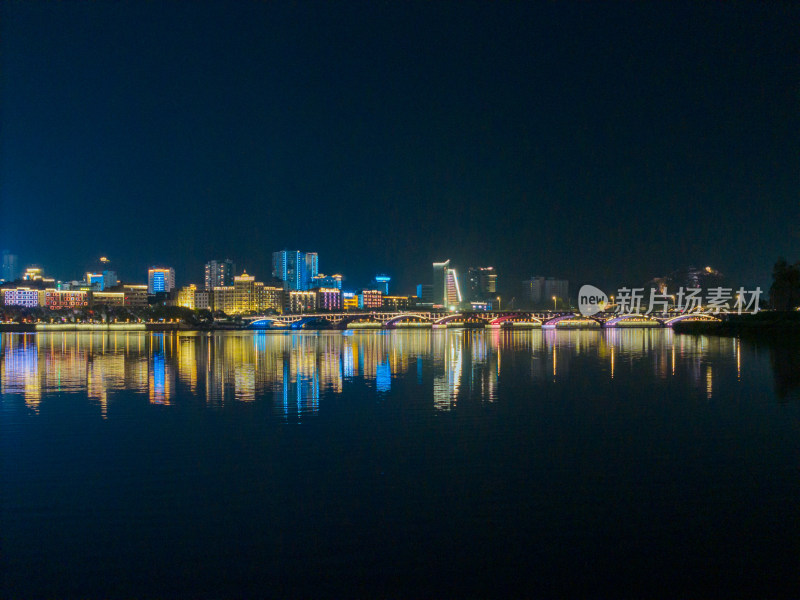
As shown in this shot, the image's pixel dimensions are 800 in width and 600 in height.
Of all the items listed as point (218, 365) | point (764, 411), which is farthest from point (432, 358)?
point (764, 411)

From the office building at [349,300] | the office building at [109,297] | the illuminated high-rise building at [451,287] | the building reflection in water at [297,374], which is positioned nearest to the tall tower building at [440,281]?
the illuminated high-rise building at [451,287]

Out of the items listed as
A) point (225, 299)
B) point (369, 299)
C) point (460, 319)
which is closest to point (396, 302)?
point (369, 299)

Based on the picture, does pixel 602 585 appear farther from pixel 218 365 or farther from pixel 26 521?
pixel 218 365

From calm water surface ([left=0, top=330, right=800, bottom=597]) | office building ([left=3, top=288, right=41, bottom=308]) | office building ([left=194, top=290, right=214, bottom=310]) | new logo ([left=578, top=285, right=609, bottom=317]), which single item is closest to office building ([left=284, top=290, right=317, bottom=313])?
office building ([left=194, top=290, right=214, bottom=310])

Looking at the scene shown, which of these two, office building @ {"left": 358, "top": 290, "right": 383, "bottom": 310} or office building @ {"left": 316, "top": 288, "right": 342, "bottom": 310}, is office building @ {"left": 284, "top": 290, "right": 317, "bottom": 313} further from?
office building @ {"left": 358, "top": 290, "right": 383, "bottom": 310}

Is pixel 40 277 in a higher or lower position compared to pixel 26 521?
higher

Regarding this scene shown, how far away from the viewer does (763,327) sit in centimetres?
4153

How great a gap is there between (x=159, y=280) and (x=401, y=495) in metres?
162

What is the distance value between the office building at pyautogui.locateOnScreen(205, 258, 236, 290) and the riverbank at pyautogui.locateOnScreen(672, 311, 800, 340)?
423ft

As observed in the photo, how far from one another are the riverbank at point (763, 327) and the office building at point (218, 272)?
129 meters

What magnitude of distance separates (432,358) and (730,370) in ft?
34.7

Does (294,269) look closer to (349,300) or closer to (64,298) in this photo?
(349,300)

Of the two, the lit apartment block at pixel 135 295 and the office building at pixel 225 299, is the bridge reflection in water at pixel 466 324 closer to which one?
the office building at pixel 225 299

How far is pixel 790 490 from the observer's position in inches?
265
